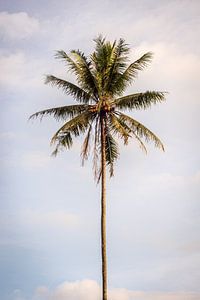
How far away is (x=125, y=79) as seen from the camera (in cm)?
2952

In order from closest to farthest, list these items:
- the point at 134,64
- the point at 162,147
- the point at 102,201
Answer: the point at 102,201, the point at 162,147, the point at 134,64

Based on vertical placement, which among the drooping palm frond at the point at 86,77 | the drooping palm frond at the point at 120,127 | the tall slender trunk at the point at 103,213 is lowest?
the tall slender trunk at the point at 103,213

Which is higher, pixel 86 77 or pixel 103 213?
pixel 86 77

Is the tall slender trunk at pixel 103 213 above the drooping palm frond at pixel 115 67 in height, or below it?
below

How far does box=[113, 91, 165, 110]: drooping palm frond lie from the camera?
1143 inches

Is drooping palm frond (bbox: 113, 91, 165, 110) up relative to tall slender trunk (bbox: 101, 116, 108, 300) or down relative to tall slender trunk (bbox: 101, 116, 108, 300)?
up

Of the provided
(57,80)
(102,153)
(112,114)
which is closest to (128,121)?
(112,114)

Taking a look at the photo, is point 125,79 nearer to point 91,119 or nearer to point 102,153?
point 91,119

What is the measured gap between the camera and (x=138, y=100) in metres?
29.3

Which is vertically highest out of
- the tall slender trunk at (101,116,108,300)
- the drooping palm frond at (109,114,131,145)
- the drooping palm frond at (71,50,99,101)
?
the drooping palm frond at (71,50,99,101)

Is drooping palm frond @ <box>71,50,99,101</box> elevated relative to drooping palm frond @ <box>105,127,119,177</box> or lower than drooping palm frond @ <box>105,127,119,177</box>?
elevated

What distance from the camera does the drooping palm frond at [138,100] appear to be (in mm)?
29031

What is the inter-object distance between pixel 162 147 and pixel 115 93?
4.39 meters

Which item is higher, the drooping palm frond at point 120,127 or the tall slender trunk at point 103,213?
the drooping palm frond at point 120,127
